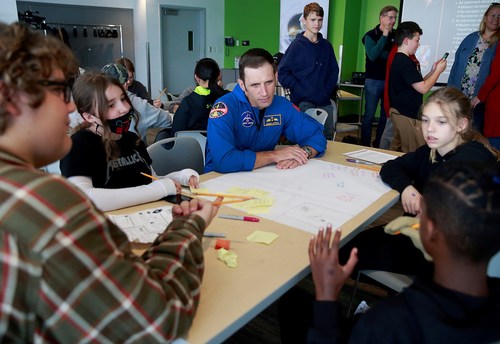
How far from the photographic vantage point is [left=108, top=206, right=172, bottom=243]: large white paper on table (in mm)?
1212

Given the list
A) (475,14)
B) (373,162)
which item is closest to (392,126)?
(373,162)

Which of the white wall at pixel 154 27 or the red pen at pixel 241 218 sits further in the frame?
the white wall at pixel 154 27

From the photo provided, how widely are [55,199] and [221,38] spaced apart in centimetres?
846

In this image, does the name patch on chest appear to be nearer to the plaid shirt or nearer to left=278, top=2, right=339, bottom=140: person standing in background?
the plaid shirt

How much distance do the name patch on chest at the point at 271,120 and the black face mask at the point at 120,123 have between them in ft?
2.65

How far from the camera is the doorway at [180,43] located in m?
8.23

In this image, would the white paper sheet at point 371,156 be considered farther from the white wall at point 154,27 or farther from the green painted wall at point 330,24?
the white wall at point 154,27

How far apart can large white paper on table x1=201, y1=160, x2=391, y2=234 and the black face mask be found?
420 millimetres

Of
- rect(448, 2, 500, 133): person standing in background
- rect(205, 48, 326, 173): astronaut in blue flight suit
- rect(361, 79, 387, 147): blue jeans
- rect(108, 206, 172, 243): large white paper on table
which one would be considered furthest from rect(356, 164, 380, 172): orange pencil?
rect(361, 79, 387, 147): blue jeans

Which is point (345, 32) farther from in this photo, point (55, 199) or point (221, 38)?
point (55, 199)

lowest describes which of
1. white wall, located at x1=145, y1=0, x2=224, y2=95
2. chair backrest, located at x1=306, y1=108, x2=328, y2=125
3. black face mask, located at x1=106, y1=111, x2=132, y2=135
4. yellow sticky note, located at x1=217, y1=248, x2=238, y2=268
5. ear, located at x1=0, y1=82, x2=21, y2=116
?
yellow sticky note, located at x1=217, y1=248, x2=238, y2=268

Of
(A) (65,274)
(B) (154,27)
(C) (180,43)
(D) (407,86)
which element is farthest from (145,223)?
(C) (180,43)

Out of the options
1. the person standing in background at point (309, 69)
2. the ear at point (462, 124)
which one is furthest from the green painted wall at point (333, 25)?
the ear at point (462, 124)

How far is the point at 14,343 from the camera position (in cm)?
60
